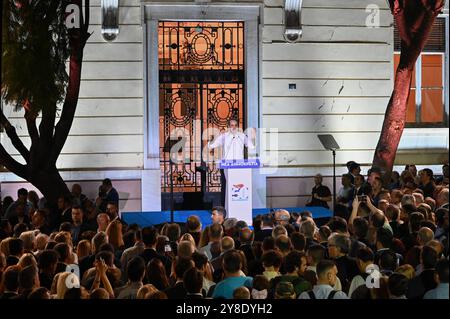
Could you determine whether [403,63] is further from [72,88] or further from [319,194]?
[72,88]

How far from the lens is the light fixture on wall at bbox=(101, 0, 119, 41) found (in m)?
15.1

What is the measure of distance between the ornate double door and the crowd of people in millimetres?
6188

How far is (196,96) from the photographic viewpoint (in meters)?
15.9

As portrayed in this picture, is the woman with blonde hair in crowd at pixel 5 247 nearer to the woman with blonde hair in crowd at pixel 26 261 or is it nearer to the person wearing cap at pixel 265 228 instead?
the woman with blonde hair in crowd at pixel 26 261

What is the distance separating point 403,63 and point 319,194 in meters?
2.69

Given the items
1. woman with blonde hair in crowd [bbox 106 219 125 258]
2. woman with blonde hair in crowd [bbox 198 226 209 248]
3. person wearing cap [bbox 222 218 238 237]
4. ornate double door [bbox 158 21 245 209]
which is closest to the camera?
woman with blonde hair in crowd [bbox 198 226 209 248]

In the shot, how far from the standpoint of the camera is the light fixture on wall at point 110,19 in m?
15.1

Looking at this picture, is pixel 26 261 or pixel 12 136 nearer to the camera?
pixel 26 261

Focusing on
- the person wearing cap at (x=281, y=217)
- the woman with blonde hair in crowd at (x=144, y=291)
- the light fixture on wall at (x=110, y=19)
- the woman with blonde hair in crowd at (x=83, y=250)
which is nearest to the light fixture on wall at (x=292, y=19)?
the light fixture on wall at (x=110, y=19)

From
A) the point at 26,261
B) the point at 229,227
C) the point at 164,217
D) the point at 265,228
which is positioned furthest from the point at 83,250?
the point at 164,217

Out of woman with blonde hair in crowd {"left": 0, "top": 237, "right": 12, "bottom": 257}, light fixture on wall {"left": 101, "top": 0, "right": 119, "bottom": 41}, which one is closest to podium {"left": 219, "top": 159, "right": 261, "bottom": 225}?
light fixture on wall {"left": 101, "top": 0, "right": 119, "bottom": 41}

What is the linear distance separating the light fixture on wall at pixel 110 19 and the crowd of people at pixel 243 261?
248 inches

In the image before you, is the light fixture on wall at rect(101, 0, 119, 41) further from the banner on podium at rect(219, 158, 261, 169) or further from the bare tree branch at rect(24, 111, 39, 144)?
the banner on podium at rect(219, 158, 261, 169)
